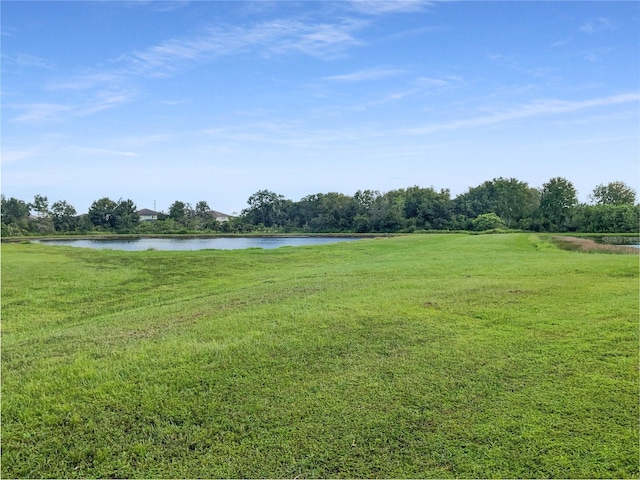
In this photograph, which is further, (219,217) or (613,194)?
(219,217)

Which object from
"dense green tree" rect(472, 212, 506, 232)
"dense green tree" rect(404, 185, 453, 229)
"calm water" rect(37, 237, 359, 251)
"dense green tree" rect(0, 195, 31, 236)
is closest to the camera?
"calm water" rect(37, 237, 359, 251)

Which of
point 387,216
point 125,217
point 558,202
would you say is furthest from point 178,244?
point 558,202

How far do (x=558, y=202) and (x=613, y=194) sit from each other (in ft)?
50.5

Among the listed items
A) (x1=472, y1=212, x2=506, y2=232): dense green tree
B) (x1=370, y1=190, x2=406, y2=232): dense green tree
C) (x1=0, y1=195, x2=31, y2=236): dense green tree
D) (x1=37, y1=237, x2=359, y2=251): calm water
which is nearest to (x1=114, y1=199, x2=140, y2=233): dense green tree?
(x1=0, y1=195, x2=31, y2=236): dense green tree

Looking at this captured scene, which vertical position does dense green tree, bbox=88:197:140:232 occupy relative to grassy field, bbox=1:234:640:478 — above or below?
above

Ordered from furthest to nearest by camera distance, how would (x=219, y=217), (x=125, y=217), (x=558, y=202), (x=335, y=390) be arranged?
(x=219, y=217)
(x=125, y=217)
(x=558, y=202)
(x=335, y=390)

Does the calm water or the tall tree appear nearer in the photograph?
the calm water

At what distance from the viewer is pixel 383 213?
70.1m

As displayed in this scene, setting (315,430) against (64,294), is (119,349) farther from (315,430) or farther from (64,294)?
(64,294)

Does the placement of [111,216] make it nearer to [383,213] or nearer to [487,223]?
[383,213]

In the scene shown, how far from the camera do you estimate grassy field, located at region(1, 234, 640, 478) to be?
9.09 ft

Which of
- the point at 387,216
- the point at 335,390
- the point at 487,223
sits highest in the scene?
the point at 387,216

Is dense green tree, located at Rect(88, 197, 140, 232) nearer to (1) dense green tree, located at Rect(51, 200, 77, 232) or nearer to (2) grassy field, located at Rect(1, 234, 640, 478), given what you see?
(1) dense green tree, located at Rect(51, 200, 77, 232)

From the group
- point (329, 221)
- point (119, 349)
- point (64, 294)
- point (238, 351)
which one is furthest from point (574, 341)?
point (329, 221)
